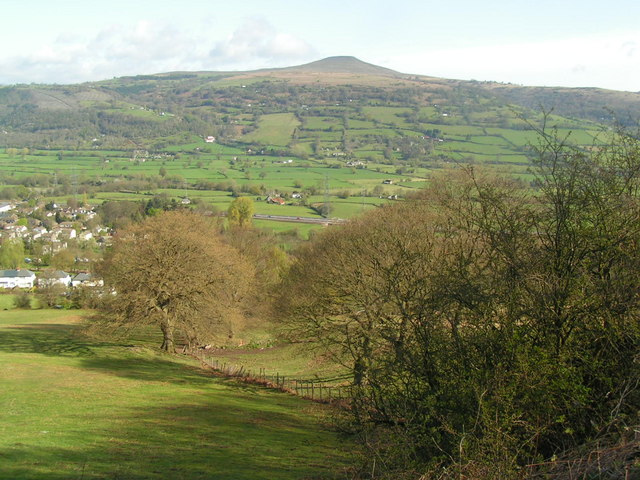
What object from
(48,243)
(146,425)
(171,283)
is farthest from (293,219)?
(146,425)

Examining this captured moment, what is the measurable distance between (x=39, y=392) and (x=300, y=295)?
621 inches

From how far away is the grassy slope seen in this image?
15.3m

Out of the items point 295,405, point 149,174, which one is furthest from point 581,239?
point 149,174

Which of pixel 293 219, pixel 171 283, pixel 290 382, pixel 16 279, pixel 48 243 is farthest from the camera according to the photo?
→ pixel 48 243

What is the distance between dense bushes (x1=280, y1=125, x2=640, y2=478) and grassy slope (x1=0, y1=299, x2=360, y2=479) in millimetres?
4200

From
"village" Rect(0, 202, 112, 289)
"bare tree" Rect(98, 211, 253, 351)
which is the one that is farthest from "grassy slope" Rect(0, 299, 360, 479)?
"village" Rect(0, 202, 112, 289)

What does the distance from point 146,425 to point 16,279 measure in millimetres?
81664

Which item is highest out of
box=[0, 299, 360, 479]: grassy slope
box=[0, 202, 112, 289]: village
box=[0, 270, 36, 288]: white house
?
box=[0, 299, 360, 479]: grassy slope

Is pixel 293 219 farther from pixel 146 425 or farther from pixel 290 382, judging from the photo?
pixel 146 425

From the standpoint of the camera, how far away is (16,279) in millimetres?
91000

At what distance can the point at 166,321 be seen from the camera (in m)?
38.5

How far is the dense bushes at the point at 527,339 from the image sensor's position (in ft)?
33.9

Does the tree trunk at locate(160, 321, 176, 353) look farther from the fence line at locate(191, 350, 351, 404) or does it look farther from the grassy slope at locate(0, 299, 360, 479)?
the fence line at locate(191, 350, 351, 404)

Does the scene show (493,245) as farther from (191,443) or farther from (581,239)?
(191,443)
